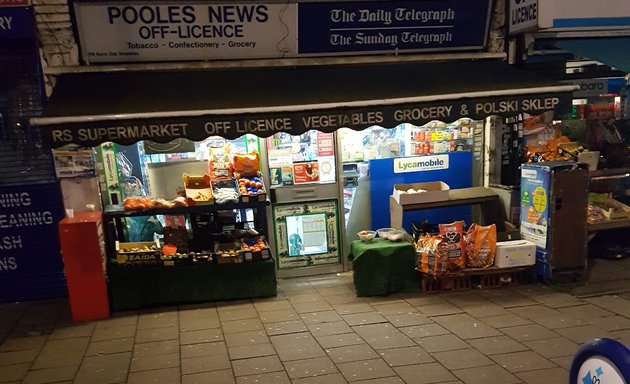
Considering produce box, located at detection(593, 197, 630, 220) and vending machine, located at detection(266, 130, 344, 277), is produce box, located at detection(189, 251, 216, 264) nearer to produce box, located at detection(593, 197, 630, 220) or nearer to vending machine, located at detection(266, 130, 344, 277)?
vending machine, located at detection(266, 130, 344, 277)

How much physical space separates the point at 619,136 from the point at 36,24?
8411mm

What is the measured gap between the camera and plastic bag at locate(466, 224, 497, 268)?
20.2 ft

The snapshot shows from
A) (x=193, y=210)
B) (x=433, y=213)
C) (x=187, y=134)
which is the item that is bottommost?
(x=433, y=213)

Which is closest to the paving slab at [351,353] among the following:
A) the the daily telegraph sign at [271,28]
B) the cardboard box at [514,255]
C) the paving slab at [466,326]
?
the paving slab at [466,326]

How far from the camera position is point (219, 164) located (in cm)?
661

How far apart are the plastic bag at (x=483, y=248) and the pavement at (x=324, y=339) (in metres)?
0.39

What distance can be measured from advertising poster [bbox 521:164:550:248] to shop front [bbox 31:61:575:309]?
94 centimetres

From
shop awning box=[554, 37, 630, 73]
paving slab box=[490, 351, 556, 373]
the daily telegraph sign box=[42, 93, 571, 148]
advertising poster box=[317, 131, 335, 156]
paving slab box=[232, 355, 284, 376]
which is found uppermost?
shop awning box=[554, 37, 630, 73]

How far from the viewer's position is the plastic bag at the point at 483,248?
20.2ft

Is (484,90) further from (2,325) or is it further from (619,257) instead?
(2,325)

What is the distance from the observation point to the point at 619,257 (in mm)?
7180

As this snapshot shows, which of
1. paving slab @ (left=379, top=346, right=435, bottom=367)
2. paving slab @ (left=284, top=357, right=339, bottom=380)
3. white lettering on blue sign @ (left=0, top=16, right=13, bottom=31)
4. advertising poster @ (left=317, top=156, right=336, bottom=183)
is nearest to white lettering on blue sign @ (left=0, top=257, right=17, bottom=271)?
white lettering on blue sign @ (left=0, top=16, right=13, bottom=31)

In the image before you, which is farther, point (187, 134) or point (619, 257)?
point (619, 257)

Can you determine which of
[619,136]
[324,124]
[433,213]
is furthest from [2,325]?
[619,136]
